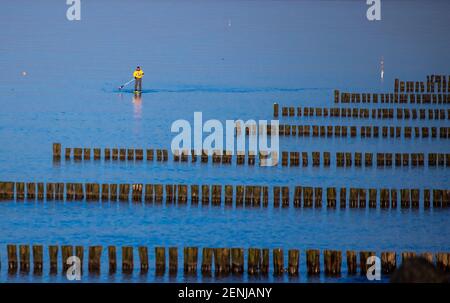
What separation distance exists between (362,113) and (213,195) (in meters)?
25.9

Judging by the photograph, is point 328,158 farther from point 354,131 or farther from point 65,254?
point 65,254

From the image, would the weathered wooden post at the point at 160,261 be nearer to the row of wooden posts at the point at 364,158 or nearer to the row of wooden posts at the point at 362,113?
the row of wooden posts at the point at 364,158

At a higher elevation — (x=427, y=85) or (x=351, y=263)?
(x=427, y=85)

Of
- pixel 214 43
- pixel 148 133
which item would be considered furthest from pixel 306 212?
Result: pixel 214 43

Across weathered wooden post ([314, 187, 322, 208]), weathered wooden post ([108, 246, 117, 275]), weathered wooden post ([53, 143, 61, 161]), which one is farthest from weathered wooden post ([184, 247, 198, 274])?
weathered wooden post ([53, 143, 61, 161])

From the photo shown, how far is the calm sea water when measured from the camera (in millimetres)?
46031

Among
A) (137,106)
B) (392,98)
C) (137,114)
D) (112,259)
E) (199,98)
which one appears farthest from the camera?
(199,98)

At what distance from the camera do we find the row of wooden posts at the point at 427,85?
3286 inches

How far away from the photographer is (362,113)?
7338 centimetres

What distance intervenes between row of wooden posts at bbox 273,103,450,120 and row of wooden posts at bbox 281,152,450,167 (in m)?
14.1

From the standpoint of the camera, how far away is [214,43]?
123 meters

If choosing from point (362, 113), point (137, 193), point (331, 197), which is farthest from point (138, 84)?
point (331, 197)

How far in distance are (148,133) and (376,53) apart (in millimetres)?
49957
